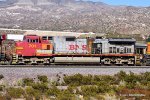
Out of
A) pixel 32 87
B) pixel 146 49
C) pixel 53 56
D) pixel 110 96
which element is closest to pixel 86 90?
pixel 110 96

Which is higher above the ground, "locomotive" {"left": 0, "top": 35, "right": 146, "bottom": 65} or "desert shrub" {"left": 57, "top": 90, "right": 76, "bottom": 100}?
"locomotive" {"left": 0, "top": 35, "right": 146, "bottom": 65}

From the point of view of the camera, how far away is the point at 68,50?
135 ft

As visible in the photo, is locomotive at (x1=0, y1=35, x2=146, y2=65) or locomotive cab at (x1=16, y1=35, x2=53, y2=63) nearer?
locomotive cab at (x1=16, y1=35, x2=53, y2=63)

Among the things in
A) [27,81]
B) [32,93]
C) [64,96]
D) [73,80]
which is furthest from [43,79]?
[64,96]

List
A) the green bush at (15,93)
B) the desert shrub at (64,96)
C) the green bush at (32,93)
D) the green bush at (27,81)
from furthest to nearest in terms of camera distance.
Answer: the green bush at (27,81)
the green bush at (15,93)
the green bush at (32,93)
the desert shrub at (64,96)

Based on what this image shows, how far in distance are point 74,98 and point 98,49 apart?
2157cm

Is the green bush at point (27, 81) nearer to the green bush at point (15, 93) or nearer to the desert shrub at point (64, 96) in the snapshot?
the green bush at point (15, 93)

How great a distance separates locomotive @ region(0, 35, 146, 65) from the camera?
1556 inches

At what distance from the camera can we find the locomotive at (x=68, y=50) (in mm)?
39531

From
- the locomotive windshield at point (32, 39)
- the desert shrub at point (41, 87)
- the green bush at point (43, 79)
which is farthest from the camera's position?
the locomotive windshield at point (32, 39)

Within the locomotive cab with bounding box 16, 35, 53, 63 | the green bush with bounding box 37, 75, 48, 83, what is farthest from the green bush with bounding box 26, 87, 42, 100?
the locomotive cab with bounding box 16, 35, 53, 63

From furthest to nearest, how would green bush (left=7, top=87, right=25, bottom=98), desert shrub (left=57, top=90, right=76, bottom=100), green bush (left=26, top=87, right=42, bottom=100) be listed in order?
green bush (left=7, top=87, right=25, bottom=98)
green bush (left=26, top=87, right=42, bottom=100)
desert shrub (left=57, top=90, right=76, bottom=100)

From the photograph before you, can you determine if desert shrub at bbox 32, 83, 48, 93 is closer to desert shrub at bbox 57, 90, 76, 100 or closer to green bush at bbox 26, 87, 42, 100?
green bush at bbox 26, 87, 42, 100

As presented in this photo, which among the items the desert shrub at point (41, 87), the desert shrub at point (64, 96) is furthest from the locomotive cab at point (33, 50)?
the desert shrub at point (64, 96)
